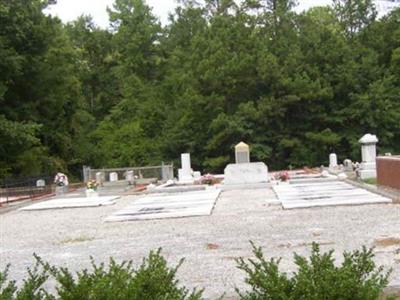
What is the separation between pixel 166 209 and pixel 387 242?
371 inches

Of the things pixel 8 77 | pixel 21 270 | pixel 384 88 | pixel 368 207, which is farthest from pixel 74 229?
pixel 384 88

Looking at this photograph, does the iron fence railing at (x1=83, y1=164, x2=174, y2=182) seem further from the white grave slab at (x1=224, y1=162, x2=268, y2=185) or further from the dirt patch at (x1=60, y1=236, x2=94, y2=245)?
the dirt patch at (x1=60, y1=236, x2=94, y2=245)

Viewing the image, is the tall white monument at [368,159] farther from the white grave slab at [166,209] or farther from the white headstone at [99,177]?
the white headstone at [99,177]

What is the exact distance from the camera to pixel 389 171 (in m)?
20.4

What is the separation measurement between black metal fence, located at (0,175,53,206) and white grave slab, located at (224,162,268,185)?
8.88 m

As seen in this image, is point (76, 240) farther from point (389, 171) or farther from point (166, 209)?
point (389, 171)

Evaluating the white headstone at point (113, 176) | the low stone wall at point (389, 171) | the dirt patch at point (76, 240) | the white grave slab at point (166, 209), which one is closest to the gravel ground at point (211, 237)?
the dirt patch at point (76, 240)

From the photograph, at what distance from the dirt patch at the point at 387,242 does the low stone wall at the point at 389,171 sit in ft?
31.8

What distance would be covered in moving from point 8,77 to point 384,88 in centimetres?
2822

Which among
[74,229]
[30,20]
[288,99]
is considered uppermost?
[30,20]

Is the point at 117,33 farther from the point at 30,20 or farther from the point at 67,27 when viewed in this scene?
the point at 30,20

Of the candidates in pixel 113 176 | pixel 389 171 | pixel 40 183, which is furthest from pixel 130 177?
pixel 389 171

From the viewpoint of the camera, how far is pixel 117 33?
62.2m

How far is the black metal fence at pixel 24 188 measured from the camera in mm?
29223
